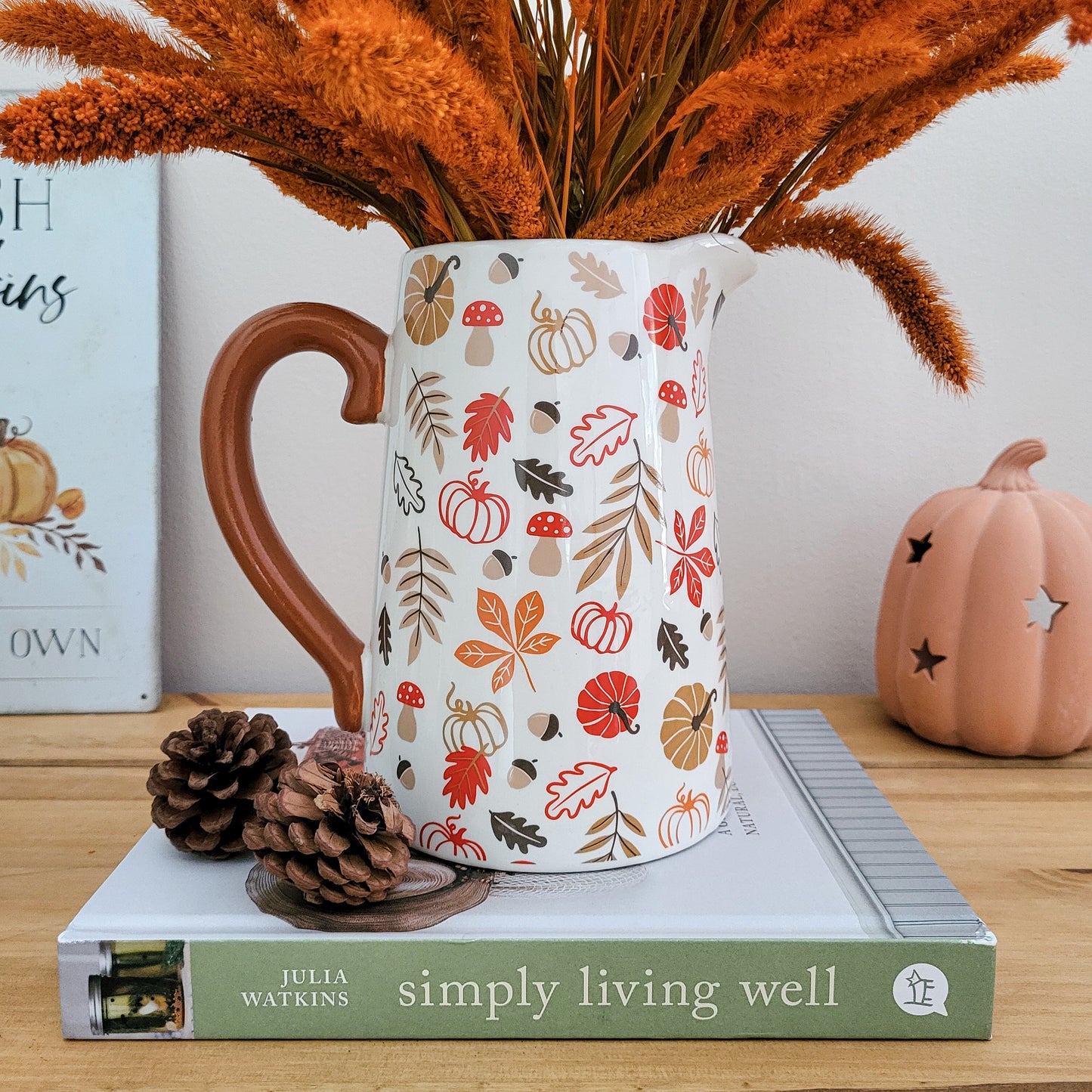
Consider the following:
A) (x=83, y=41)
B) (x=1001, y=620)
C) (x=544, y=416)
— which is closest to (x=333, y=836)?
(x=544, y=416)

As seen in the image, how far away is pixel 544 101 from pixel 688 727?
0.79 ft

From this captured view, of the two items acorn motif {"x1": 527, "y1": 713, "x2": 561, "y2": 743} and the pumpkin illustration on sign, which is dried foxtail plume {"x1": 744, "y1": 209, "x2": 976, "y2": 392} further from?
the pumpkin illustration on sign

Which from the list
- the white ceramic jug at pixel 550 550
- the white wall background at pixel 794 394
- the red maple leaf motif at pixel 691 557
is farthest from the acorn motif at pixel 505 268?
the white wall background at pixel 794 394

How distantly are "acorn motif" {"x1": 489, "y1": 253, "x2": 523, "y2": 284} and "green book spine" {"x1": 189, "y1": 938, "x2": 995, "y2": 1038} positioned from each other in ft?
0.72

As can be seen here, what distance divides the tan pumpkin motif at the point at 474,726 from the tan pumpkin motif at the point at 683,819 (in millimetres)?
71

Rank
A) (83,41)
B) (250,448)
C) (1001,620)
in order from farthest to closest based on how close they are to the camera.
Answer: (1001,620)
(250,448)
(83,41)

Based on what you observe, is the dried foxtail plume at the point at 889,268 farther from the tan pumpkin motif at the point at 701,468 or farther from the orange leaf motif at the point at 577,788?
the orange leaf motif at the point at 577,788

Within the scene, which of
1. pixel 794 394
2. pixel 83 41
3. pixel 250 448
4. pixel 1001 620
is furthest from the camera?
pixel 794 394

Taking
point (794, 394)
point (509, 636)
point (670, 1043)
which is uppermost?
point (794, 394)

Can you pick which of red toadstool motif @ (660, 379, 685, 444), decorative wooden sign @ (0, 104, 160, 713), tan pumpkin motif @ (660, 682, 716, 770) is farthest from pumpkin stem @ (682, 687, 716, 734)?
decorative wooden sign @ (0, 104, 160, 713)

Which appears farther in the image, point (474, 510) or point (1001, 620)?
point (1001, 620)

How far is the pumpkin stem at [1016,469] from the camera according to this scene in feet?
1.91

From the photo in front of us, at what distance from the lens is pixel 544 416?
1.14 ft

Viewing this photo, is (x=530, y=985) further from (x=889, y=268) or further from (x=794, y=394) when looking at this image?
(x=794, y=394)
